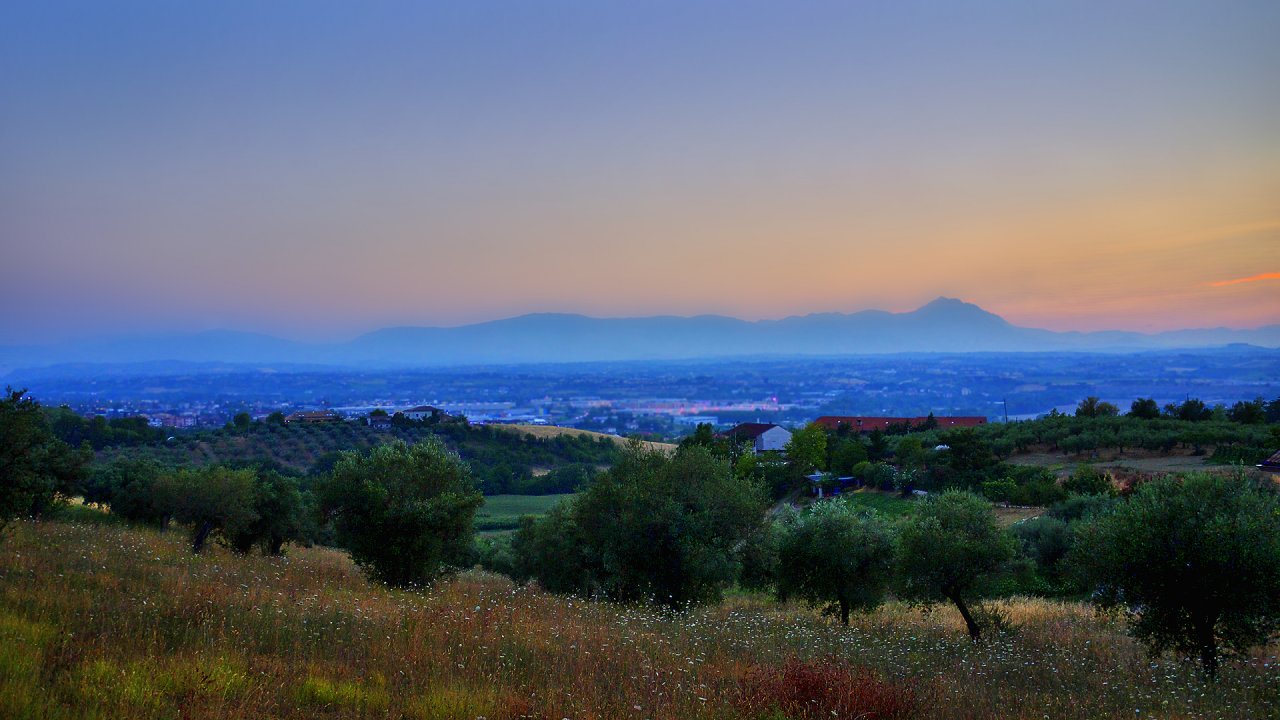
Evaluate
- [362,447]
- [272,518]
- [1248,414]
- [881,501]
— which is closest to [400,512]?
[272,518]

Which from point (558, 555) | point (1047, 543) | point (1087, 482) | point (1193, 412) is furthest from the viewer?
point (1193, 412)

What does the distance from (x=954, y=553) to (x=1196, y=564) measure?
5.14 m

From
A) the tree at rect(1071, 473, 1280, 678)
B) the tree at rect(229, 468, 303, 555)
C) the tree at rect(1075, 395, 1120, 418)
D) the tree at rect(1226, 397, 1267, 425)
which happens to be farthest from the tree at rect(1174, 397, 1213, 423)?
the tree at rect(229, 468, 303, 555)

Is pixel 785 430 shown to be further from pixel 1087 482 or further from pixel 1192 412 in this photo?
pixel 1087 482

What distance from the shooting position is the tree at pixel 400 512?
18562 millimetres

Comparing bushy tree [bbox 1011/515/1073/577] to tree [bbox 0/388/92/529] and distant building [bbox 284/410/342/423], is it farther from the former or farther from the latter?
distant building [bbox 284/410/342/423]

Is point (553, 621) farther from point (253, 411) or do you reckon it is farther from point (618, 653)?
point (253, 411)

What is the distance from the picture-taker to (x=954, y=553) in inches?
683

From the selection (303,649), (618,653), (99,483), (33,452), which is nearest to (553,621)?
(618,653)

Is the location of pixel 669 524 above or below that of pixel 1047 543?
above

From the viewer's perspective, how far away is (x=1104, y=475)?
4538 cm

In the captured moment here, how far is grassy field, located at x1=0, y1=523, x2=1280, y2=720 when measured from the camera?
6.53 m

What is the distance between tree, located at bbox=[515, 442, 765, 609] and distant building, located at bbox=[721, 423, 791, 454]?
75981 millimetres

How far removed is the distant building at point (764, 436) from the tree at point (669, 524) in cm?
7598
